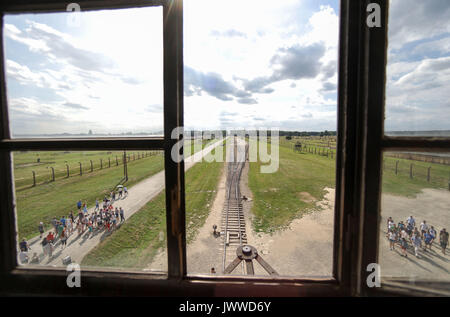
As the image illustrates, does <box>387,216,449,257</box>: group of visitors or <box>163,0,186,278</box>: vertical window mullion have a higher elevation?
<box>163,0,186,278</box>: vertical window mullion

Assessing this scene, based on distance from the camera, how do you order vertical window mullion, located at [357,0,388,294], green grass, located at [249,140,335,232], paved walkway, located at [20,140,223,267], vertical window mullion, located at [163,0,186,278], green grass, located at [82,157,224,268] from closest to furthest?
vertical window mullion, located at [357,0,388,294] → vertical window mullion, located at [163,0,186,278] → paved walkway, located at [20,140,223,267] → green grass, located at [82,157,224,268] → green grass, located at [249,140,335,232]

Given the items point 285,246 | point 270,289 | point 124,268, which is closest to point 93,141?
point 124,268

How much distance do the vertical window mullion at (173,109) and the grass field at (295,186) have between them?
51.8 inches

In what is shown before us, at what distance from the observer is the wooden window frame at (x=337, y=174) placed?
1.08 m

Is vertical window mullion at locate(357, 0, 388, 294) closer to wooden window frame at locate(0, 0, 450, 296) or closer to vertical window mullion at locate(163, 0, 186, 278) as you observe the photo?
wooden window frame at locate(0, 0, 450, 296)

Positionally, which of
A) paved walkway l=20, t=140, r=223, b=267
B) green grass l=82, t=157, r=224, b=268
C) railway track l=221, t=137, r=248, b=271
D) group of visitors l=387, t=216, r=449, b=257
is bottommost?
railway track l=221, t=137, r=248, b=271

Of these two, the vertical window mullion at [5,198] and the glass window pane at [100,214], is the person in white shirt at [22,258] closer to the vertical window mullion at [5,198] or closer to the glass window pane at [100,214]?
the vertical window mullion at [5,198]

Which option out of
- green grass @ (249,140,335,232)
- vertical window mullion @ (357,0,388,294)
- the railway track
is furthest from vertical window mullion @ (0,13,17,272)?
green grass @ (249,140,335,232)

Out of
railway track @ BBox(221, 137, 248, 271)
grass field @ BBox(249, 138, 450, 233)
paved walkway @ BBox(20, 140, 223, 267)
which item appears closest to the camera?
grass field @ BBox(249, 138, 450, 233)

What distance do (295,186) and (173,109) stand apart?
3138cm

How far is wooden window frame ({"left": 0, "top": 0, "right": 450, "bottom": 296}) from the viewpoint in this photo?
1.08 meters

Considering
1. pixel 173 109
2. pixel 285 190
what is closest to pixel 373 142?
pixel 173 109

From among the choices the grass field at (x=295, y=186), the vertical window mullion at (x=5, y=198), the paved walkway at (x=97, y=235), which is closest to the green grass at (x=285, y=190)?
the grass field at (x=295, y=186)
